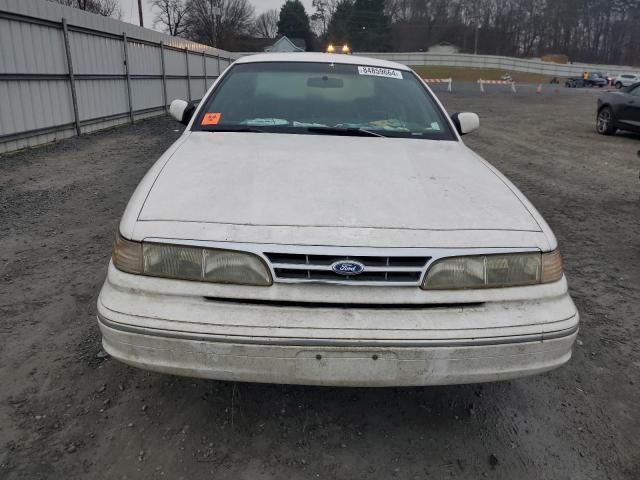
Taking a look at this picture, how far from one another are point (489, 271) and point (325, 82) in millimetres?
2077

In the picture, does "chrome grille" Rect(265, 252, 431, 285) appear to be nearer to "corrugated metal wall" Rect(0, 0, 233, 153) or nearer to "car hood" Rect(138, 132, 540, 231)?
"car hood" Rect(138, 132, 540, 231)

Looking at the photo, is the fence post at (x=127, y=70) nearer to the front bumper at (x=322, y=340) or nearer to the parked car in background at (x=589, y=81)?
the front bumper at (x=322, y=340)

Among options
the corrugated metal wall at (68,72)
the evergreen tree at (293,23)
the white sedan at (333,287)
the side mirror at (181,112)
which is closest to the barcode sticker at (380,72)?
the side mirror at (181,112)

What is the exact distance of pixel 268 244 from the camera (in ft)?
6.13

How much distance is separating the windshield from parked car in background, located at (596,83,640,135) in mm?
10605

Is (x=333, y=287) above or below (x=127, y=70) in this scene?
below

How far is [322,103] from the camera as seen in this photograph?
134 inches

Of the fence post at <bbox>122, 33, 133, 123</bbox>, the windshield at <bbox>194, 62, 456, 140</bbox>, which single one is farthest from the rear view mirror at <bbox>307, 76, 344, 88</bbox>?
the fence post at <bbox>122, 33, 133, 123</bbox>

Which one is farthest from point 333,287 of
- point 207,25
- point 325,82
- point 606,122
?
point 207,25

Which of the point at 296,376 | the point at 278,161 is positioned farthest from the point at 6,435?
the point at 278,161

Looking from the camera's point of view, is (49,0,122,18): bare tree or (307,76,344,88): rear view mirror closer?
(307,76,344,88): rear view mirror

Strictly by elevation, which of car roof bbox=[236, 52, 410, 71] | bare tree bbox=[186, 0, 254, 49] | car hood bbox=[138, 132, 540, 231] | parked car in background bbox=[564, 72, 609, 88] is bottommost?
car hood bbox=[138, 132, 540, 231]

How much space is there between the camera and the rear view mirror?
349 centimetres

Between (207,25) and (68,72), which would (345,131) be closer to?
(68,72)
